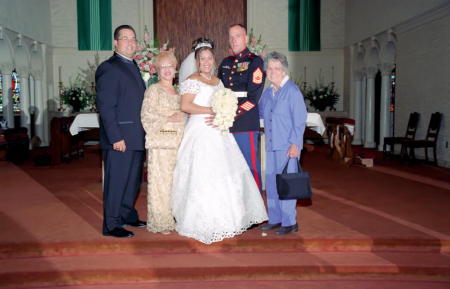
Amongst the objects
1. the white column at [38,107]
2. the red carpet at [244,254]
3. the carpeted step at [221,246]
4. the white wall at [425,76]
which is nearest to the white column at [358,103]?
the white wall at [425,76]

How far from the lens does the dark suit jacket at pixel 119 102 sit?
3922mm

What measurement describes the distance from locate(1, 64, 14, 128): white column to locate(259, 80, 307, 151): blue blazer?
1005 centimetres

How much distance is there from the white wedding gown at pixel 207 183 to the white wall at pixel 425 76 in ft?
21.7

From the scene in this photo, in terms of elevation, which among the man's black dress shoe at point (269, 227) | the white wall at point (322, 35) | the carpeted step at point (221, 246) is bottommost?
the carpeted step at point (221, 246)

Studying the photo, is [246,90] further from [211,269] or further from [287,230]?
[211,269]

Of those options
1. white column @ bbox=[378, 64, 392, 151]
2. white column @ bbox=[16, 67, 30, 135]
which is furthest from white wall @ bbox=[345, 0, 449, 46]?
white column @ bbox=[16, 67, 30, 135]

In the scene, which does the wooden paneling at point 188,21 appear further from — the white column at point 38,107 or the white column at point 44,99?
the white column at point 38,107

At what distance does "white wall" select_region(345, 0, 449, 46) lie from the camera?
9961mm

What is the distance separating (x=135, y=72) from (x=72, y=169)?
5289 mm

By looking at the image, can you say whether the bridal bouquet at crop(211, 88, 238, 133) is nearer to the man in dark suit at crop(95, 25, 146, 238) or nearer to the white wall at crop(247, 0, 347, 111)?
the man in dark suit at crop(95, 25, 146, 238)

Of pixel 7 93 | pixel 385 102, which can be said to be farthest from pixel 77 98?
pixel 385 102

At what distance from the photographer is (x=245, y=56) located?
419cm

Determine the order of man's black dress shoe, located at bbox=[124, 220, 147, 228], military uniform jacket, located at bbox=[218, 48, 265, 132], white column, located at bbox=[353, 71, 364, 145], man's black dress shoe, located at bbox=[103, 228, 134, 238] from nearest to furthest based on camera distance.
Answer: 1. man's black dress shoe, located at bbox=[103, 228, 134, 238]
2. military uniform jacket, located at bbox=[218, 48, 265, 132]
3. man's black dress shoe, located at bbox=[124, 220, 147, 228]
4. white column, located at bbox=[353, 71, 364, 145]

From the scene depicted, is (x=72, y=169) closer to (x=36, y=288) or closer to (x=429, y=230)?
(x=36, y=288)
